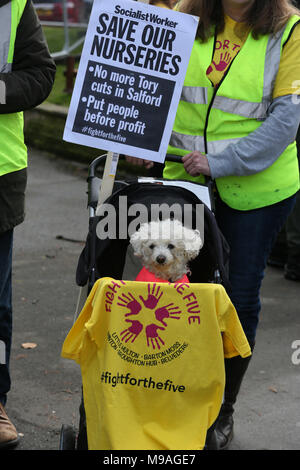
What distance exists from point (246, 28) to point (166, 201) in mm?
934

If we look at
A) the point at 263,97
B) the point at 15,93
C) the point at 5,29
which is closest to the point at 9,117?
the point at 15,93

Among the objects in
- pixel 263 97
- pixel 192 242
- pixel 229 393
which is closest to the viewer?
pixel 192 242

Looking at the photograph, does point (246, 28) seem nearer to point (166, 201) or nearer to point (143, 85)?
point (143, 85)

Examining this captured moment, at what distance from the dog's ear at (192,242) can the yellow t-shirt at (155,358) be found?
1.13 ft

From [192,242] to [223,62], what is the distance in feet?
3.06

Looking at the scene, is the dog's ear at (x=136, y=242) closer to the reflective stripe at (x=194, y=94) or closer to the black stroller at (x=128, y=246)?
the black stroller at (x=128, y=246)

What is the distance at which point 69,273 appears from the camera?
6.85 metres

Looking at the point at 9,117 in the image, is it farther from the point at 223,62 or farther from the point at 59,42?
the point at 59,42

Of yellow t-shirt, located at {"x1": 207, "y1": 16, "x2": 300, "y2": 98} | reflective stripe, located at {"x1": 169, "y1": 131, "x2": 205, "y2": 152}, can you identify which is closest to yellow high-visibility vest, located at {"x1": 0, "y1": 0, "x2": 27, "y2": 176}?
reflective stripe, located at {"x1": 169, "y1": 131, "x2": 205, "y2": 152}

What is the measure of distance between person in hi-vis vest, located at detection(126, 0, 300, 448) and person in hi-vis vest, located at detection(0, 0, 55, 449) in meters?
0.70

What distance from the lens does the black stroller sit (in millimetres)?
3521

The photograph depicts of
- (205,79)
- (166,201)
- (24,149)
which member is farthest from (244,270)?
(24,149)

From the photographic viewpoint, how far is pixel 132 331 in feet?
10.6

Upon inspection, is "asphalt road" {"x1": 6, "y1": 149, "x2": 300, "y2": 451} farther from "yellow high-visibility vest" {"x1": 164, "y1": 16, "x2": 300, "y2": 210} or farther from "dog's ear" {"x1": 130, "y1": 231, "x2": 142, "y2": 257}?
"yellow high-visibility vest" {"x1": 164, "y1": 16, "x2": 300, "y2": 210}
